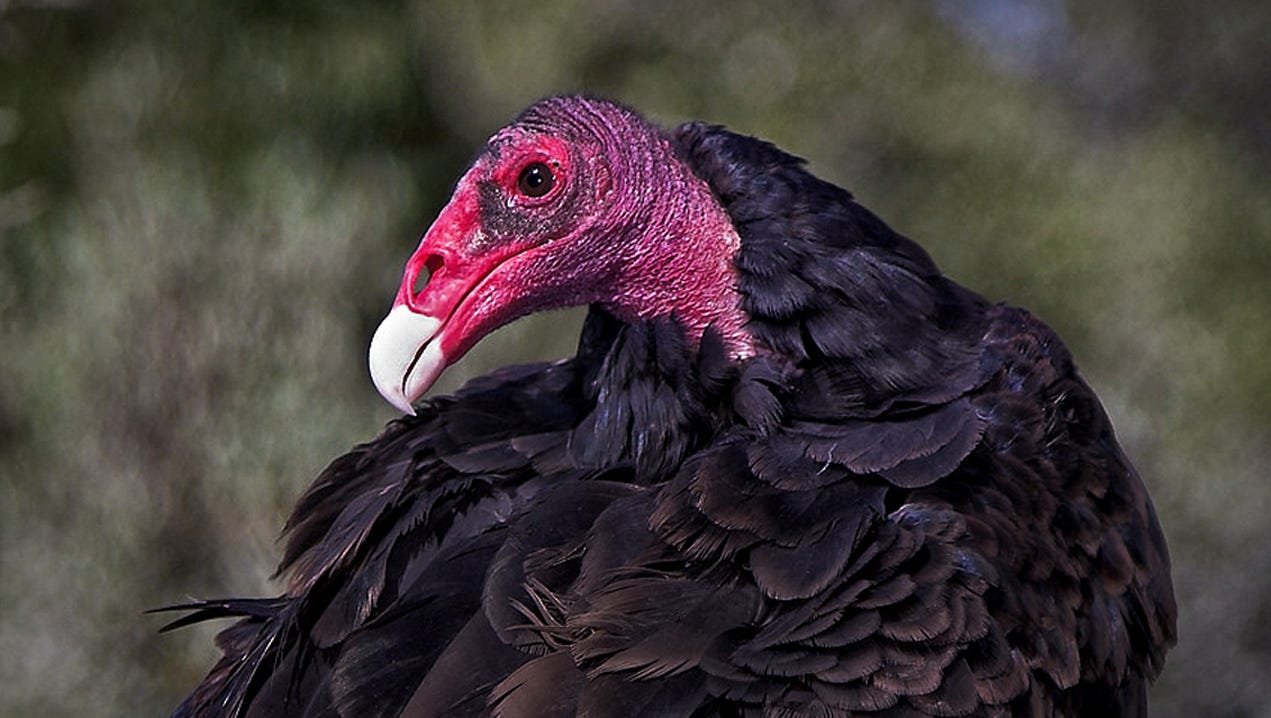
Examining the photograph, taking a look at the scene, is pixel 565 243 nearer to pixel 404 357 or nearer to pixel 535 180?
pixel 535 180

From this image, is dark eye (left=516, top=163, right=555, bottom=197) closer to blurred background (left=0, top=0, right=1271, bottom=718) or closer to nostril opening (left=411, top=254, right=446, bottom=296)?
nostril opening (left=411, top=254, right=446, bottom=296)

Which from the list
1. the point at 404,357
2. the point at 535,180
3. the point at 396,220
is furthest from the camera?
the point at 396,220

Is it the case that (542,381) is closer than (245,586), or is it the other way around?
(542,381)

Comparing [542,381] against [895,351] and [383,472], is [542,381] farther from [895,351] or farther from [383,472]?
[895,351]

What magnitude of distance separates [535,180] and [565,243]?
10cm

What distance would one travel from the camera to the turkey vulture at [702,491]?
6.65 ft

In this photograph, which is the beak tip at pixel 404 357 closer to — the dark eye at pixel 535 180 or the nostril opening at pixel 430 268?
the nostril opening at pixel 430 268

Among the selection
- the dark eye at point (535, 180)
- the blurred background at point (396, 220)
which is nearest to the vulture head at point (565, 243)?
the dark eye at point (535, 180)

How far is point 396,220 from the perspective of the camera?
6.62 meters

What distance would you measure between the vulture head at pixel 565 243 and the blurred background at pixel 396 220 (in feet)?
10.2

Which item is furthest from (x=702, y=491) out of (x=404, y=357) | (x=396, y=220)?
(x=396, y=220)

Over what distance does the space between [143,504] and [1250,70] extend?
5951mm

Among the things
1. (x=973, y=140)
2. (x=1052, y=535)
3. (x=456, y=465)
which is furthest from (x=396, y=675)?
(x=973, y=140)

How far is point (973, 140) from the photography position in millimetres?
7281
